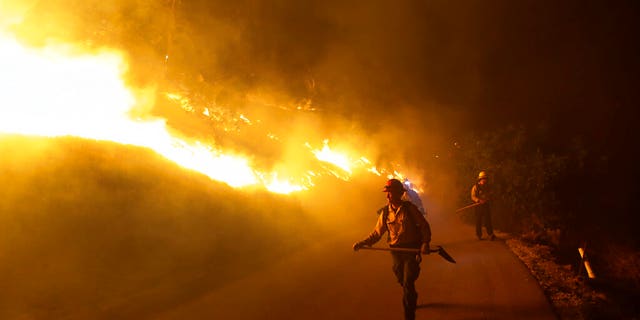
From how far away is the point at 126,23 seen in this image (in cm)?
1462

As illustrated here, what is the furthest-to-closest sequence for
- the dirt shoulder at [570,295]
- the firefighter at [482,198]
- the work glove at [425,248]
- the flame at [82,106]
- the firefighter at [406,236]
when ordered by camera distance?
the firefighter at [482,198]
the flame at [82,106]
the dirt shoulder at [570,295]
the firefighter at [406,236]
the work glove at [425,248]

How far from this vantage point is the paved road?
6.29 m

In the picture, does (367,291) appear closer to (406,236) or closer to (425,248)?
(406,236)

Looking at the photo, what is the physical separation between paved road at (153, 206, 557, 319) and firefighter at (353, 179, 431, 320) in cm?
59

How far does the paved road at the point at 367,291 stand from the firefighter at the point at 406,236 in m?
0.59

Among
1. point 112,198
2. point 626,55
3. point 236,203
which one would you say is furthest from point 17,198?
point 626,55

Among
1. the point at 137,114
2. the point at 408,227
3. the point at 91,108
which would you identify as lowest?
the point at 408,227

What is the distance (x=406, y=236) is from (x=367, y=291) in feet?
6.39

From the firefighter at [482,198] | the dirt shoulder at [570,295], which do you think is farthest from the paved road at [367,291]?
the firefighter at [482,198]

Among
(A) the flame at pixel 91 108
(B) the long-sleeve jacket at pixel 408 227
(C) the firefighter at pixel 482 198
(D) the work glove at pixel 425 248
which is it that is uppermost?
(A) the flame at pixel 91 108

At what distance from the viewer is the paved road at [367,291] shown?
629 cm

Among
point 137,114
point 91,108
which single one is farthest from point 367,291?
point 137,114

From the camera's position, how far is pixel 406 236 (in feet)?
19.3

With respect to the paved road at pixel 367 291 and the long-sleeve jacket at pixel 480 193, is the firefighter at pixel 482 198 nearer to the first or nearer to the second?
the long-sleeve jacket at pixel 480 193
